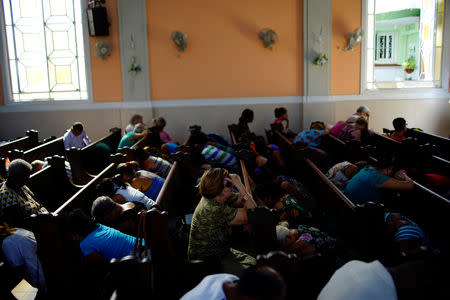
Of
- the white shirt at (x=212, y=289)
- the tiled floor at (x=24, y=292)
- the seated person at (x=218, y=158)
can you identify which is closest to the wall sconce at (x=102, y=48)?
the seated person at (x=218, y=158)

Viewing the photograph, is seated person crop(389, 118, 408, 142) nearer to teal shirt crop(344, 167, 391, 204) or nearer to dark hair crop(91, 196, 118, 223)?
teal shirt crop(344, 167, 391, 204)

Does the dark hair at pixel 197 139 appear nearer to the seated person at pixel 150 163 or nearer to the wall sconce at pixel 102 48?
the seated person at pixel 150 163

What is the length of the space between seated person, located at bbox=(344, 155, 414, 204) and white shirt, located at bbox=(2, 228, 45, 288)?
2695mm

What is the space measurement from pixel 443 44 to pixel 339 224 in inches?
269

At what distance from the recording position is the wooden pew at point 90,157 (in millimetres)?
4508

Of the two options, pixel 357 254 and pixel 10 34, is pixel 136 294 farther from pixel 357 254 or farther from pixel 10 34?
pixel 10 34

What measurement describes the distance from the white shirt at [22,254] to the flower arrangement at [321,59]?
6.57 metres

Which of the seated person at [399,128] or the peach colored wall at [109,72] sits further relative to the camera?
the peach colored wall at [109,72]

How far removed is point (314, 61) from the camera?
306 inches

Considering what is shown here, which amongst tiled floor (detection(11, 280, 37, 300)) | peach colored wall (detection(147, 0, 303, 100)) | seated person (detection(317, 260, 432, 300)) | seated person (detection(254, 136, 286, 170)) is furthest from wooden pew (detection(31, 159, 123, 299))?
peach colored wall (detection(147, 0, 303, 100))

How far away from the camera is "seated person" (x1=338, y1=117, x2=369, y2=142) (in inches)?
224

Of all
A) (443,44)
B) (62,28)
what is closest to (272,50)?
(443,44)

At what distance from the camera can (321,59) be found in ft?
25.4

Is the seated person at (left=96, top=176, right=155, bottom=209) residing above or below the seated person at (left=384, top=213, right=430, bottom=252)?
above
